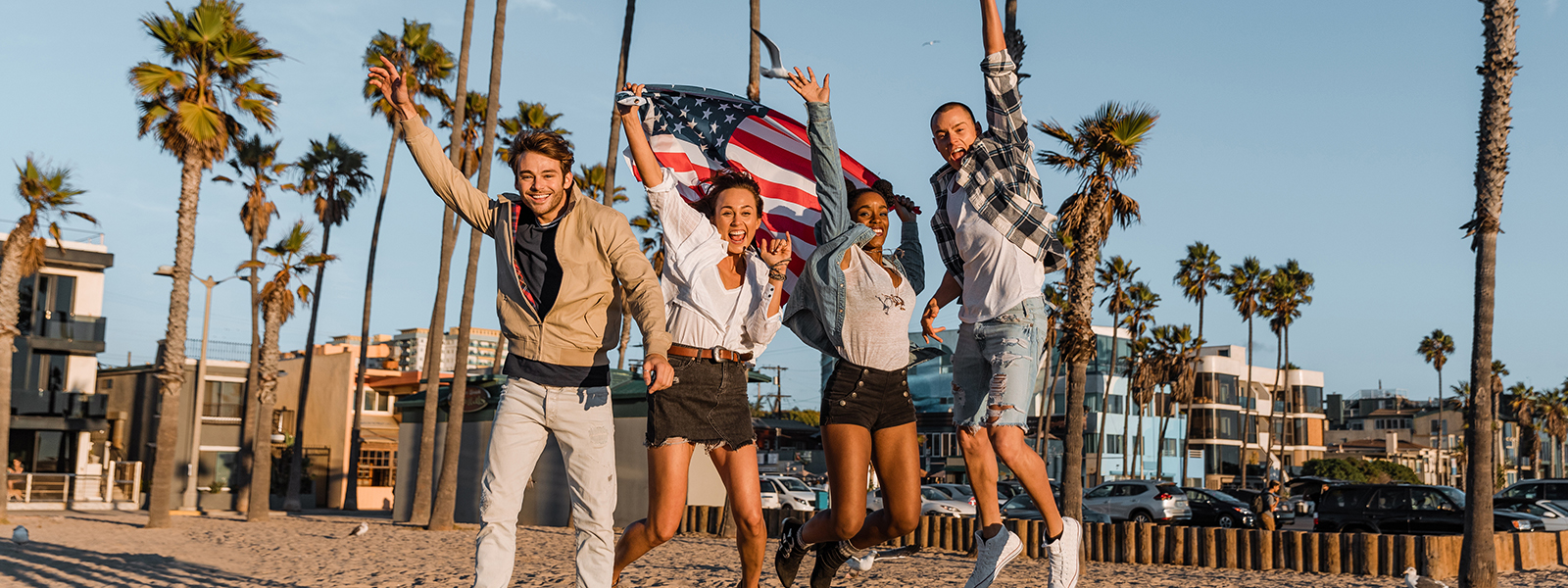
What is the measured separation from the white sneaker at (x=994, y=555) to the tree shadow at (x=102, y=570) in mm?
7066

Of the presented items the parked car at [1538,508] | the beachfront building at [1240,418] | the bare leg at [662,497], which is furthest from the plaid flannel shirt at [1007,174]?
the beachfront building at [1240,418]


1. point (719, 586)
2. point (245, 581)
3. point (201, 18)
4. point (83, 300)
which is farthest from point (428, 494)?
point (83, 300)

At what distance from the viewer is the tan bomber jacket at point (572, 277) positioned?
14.6 ft

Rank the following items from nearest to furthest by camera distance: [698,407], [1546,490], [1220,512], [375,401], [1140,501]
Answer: [698,407] < [1546,490] < [1140,501] < [1220,512] < [375,401]

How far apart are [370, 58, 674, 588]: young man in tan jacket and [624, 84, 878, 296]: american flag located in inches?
58.8

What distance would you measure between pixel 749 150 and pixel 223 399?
141 feet

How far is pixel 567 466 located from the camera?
4.57 metres

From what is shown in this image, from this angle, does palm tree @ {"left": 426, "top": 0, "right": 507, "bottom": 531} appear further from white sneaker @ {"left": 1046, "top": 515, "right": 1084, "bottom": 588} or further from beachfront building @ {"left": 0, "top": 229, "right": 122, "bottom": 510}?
beachfront building @ {"left": 0, "top": 229, "right": 122, "bottom": 510}

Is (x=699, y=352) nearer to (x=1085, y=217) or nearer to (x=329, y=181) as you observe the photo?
(x=1085, y=217)

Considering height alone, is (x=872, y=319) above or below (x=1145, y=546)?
above

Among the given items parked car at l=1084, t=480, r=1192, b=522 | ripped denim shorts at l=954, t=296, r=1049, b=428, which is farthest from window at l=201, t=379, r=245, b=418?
ripped denim shorts at l=954, t=296, r=1049, b=428

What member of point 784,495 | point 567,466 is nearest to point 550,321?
point 567,466

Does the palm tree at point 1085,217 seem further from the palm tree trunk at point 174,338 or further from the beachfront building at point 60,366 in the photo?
the beachfront building at point 60,366

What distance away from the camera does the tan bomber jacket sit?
4.44m
